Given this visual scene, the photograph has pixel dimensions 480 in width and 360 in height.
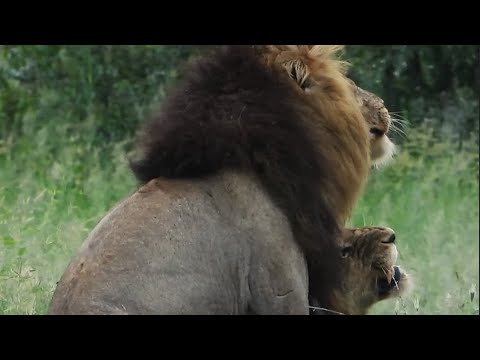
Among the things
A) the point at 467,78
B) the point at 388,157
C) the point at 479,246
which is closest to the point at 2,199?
the point at 388,157

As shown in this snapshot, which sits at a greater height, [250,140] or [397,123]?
[397,123]

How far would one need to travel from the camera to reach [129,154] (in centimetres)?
958

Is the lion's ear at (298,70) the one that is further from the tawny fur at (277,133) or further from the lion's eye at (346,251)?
the lion's eye at (346,251)

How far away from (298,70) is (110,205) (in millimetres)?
3297

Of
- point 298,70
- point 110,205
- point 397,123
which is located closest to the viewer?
point 298,70

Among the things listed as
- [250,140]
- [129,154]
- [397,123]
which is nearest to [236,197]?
[250,140]

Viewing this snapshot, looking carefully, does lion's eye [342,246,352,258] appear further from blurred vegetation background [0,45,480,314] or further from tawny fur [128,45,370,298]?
blurred vegetation background [0,45,480,314]

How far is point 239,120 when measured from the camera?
5.43 metres

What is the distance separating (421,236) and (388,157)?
273 cm

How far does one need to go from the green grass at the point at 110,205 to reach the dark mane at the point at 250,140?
49.8 inches

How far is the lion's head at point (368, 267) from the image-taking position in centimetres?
577

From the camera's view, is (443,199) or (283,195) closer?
(283,195)

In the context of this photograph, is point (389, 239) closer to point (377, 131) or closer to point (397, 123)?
point (377, 131)

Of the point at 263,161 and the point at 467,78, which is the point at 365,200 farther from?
the point at 263,161
